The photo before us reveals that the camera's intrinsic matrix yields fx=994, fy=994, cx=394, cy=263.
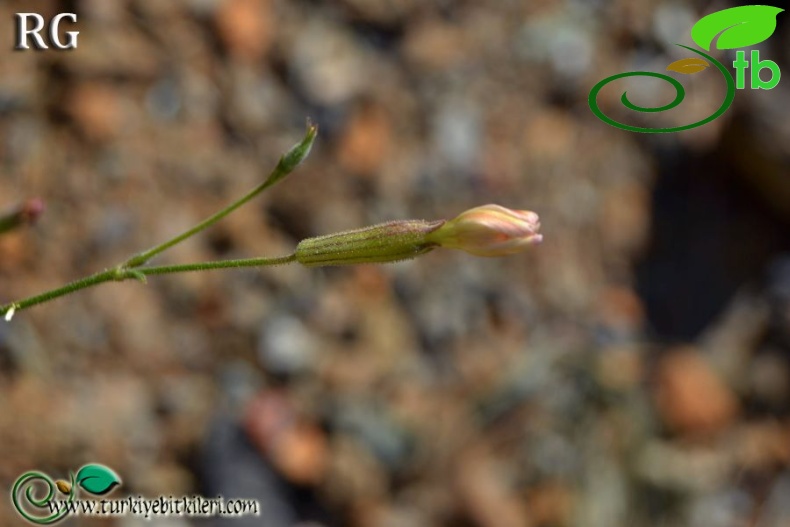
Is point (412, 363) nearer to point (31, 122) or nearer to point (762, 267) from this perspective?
point (31, 122)

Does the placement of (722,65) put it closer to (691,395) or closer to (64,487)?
(691,395)

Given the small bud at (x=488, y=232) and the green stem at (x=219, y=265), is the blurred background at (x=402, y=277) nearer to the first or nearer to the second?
the green stem at (x=219, y=265)

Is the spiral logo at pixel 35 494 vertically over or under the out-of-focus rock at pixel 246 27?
under

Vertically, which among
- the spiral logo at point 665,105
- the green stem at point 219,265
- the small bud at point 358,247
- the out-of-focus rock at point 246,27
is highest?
the spiral logo at point 665,105

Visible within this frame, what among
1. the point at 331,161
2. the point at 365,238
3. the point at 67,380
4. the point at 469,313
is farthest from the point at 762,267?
the point at 365,238

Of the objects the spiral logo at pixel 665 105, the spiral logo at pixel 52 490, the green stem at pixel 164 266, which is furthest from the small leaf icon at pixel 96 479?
the spiral logo at pixel 665 105

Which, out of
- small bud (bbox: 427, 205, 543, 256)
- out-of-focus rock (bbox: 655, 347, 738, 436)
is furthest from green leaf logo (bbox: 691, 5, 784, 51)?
small bud (bbox: 427, 205, 543, 256)
